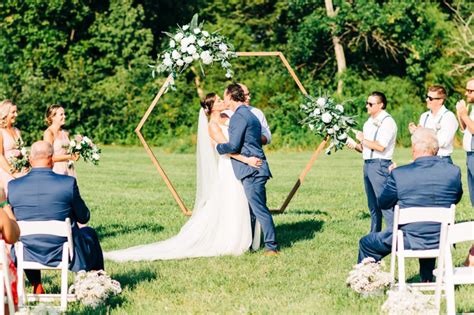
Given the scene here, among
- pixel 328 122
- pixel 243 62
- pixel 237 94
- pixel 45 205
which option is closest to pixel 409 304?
pixel 45 205

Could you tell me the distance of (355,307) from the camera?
330 inches

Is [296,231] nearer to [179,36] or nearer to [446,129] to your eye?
[446,129]

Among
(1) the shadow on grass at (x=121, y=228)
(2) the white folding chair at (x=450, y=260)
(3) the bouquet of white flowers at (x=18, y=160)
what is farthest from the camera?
(1) the shadow on grass at (x=121, y=228)

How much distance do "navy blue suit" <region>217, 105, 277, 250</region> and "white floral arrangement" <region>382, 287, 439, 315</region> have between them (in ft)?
13.6

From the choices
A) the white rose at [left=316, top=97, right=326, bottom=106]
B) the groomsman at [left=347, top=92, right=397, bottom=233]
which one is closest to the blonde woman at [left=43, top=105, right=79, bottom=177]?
the white rose at [left=316, top=97, right=326, bottom=106]

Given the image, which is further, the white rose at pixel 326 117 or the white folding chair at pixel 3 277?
the white rose at pixel 326 117

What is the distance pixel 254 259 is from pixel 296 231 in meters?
2.37

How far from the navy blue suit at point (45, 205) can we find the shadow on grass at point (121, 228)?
16.4 ft

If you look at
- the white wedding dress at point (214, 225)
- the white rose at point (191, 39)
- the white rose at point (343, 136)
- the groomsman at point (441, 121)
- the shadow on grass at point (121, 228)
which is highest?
the white rose at point (191, 39)

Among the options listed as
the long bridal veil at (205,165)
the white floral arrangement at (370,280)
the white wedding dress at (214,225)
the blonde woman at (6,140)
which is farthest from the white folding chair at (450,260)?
the blonde woman at (6,140)

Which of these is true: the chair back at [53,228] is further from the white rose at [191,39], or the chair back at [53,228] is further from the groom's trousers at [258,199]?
the white rose at [191,39]

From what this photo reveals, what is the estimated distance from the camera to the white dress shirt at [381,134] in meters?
11.8

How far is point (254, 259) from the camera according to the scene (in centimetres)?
1138

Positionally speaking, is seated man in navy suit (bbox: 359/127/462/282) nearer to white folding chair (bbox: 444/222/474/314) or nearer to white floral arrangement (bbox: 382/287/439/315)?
white floral arrangement (bbox: 382/287/439/315)
